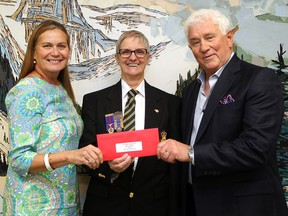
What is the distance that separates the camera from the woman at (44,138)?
1.80 m

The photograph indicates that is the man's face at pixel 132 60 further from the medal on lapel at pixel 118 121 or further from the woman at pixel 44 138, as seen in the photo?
the woman at pixel 44 138

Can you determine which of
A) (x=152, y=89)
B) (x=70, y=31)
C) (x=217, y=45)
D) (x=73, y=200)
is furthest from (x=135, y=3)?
(x=73, y=200)

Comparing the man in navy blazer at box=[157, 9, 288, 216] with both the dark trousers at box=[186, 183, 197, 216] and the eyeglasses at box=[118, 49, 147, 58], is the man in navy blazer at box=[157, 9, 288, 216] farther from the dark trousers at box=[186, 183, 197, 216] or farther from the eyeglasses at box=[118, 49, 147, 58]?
the eyeglasses at box=[118, 49, 147, 58]

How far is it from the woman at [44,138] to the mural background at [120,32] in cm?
55

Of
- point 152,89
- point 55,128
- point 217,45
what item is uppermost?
point 217,45

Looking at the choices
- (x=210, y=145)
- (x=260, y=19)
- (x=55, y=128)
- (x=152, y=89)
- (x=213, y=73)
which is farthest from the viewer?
(x=260, y=19)

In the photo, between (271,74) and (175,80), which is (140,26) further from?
(271,74)

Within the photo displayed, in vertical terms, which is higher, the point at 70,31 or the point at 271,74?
the point at 70,31

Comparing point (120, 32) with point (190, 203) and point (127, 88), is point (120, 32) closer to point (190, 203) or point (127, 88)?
point (127, 88)

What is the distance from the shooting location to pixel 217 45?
6.35 ft

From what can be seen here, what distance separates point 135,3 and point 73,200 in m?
1.57

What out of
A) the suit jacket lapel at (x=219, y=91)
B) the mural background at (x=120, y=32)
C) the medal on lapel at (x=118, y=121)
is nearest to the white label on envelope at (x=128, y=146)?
the suit jacket lapel at (x=219, y=91)

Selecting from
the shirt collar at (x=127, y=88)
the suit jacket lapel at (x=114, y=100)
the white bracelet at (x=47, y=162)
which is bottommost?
the white bracelet at (x=47, y=162)

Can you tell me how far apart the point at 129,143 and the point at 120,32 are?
1178 millimetres
